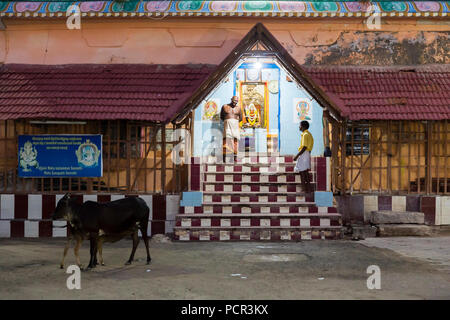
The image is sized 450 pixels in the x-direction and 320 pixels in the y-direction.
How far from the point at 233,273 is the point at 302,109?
7.76 m

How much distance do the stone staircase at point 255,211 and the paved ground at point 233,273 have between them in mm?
491

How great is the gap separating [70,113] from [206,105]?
4324mm

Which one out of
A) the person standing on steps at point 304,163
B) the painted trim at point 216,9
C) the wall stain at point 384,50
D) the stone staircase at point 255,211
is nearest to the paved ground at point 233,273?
the stone staircase at point 255,211

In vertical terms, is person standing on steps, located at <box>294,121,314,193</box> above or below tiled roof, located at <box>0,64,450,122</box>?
below

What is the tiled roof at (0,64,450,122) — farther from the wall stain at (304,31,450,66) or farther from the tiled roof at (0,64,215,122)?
the wall stain at (304,31,450,66)

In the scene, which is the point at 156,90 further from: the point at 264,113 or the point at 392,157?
the point at 392,157

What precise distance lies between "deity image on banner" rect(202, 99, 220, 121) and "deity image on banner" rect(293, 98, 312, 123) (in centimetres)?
223

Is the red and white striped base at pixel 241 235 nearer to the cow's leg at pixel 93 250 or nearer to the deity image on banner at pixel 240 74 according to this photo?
the cow's leg at pixel 93 250

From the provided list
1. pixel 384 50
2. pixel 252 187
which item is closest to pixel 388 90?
pixel 384 50

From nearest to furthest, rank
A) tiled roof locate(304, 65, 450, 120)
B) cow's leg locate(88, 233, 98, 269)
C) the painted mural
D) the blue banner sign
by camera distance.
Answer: cow's leg locate(88, 233, 98, 269) < tiled roof locate(304, 65, 450, 120) < the blue banner sign < the painted mural

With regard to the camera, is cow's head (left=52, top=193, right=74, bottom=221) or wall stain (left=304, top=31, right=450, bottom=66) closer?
cow's head (left=52, top=193, right=74, bottom=221)

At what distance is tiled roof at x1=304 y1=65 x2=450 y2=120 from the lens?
10.6 m

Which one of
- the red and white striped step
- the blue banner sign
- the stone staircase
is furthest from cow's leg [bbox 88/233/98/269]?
the red and white striped step

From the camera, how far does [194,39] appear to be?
40.9 ft
